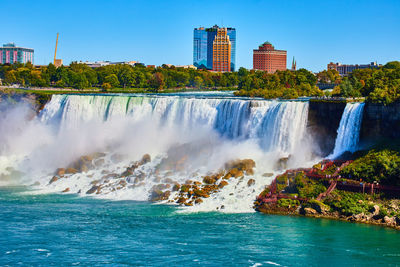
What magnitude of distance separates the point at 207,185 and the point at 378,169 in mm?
11192

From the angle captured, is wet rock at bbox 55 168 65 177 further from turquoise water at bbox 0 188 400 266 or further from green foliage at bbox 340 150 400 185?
green foliage at bbox 340 150 400 185

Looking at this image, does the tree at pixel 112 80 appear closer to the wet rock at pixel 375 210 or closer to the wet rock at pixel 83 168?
the wet rock at pixel 83 168

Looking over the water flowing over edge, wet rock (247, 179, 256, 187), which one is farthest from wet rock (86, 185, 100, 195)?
wet rock (247, 179, 256, 187)

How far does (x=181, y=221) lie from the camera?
30.8 metres

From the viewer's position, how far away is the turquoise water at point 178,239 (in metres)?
24.9

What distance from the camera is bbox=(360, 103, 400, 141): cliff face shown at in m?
38.0

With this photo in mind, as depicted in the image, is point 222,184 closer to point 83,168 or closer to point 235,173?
point 235,173

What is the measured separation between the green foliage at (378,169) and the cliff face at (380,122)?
9.62 feet

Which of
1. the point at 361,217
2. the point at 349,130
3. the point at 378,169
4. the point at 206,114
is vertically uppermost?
the point at 206,114

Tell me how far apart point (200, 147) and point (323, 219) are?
16723 mm

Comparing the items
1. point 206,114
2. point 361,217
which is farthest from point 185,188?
point 206,114

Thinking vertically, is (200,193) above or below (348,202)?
below

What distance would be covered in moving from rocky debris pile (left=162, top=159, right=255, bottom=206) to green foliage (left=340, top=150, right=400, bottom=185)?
21.8ft

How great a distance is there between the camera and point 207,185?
37531 millimetres
